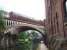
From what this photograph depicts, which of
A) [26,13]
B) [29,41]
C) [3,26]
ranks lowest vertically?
[29,41]

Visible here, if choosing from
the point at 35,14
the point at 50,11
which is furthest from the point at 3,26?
the point at 50,11

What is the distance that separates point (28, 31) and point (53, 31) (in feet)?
1.05

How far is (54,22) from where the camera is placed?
8.47 feet

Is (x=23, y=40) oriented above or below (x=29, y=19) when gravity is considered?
below

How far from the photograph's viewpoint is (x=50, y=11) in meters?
2.60

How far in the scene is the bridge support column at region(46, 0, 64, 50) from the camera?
2.55 m

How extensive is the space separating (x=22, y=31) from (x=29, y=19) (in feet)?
0.59

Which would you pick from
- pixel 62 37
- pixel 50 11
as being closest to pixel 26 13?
pixel 50 11

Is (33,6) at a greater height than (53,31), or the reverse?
(33,6)

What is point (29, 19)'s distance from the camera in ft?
8.51

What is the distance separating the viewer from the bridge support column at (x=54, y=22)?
2551 millimetres

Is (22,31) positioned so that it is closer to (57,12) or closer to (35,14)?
(35,14)

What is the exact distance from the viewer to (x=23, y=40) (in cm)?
257

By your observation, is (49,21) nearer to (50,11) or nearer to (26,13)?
(50,11)
